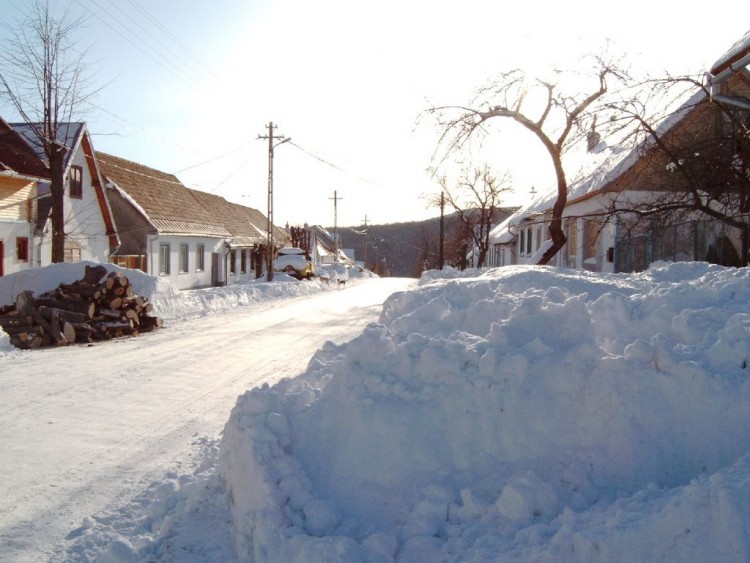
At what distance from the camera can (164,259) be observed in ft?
101

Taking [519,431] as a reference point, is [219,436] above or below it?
below

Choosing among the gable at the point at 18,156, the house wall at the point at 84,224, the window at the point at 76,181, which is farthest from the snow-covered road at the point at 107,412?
the window at the point at 76,181

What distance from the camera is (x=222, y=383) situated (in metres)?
8.67

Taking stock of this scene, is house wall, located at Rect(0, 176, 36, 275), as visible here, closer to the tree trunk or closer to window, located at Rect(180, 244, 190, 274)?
the tree trunk

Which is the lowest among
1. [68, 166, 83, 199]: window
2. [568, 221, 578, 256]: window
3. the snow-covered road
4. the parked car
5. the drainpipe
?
the snow-covered road

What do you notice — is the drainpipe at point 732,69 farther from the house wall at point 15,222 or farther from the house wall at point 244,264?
the house wall at point 244,264

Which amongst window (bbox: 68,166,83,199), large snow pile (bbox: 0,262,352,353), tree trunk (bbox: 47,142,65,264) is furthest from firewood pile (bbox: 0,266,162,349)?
window (bbox: 68,166,83,199)

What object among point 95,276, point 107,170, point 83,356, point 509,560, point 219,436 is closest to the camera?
point 509,560

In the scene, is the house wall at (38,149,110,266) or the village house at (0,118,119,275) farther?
the house wall at (38,149,110,266)

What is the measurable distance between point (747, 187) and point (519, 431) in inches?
388

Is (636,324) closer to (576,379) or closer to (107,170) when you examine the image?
(576,379)

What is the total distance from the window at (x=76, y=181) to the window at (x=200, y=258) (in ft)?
32.8


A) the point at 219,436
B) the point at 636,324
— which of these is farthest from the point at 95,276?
the point at 636,324

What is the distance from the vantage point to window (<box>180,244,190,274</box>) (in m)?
32.3
